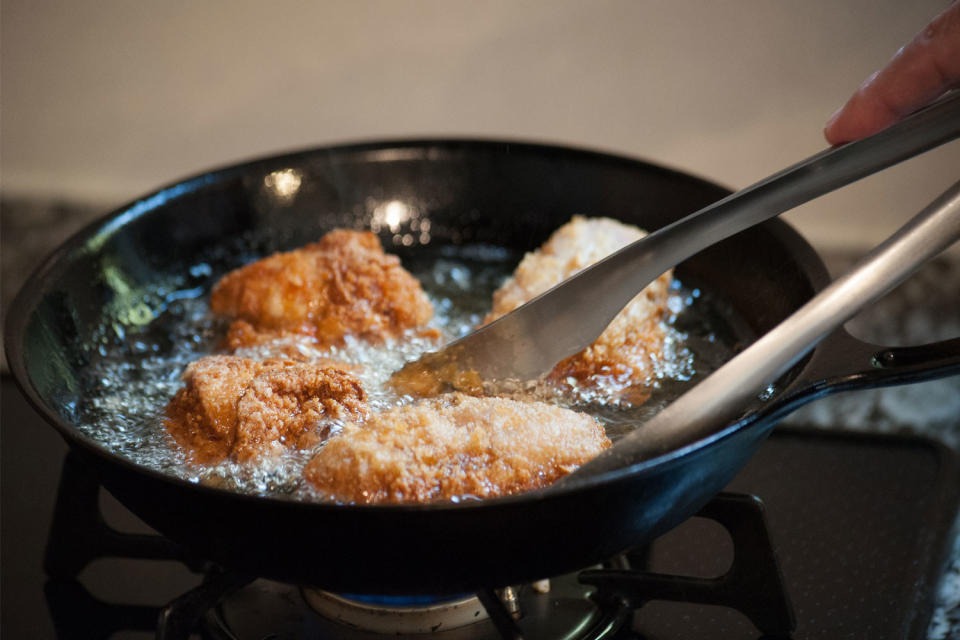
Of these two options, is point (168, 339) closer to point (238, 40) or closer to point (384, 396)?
point (384, 396)

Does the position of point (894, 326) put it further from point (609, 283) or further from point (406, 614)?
point (406, 614)

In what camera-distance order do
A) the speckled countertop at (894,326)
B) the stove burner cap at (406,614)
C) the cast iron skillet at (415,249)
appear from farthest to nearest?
the speckled countertop at (894,326) < the stove burner cap at (406,614) < the cast iron skillet at (415,249)

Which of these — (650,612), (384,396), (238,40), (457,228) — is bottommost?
(650,612)

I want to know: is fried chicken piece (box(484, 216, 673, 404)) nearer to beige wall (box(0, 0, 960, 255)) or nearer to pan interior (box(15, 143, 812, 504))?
pan interior (box(15, 143, 812, 504))

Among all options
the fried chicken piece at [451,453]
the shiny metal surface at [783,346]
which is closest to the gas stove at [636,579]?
the fried chicken piece at [451,453]

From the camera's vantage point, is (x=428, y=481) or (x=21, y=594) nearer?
(x=428, y=481)

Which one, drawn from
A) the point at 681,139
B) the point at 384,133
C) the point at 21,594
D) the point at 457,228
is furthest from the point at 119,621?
the point at 681,139

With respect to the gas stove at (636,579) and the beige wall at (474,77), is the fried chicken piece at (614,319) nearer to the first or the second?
the gas stove at (636,579)
